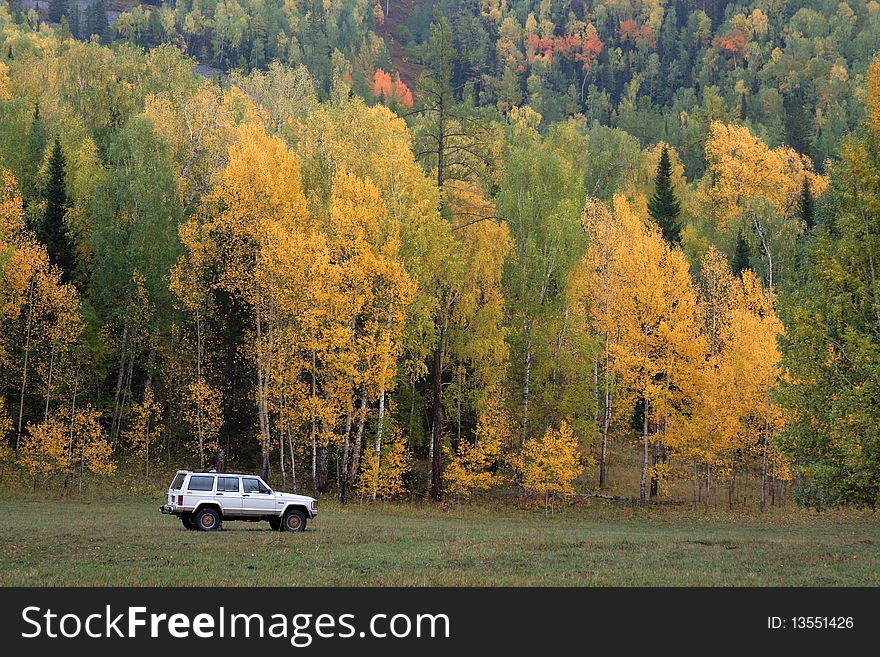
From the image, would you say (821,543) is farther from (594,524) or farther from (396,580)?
(396,580)

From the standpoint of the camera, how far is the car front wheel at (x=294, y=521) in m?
27.7

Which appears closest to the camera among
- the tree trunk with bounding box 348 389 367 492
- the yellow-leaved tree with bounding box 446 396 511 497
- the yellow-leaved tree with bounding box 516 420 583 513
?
the tree trunk with bounding box 348 389 367 492

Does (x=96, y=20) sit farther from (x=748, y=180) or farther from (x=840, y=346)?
(x=840, y=346)

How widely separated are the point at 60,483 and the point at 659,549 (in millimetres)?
31416

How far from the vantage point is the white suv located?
88.0ft

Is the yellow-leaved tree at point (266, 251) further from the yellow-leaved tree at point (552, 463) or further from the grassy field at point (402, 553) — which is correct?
the yellow-leaved tree at point (552, 463)

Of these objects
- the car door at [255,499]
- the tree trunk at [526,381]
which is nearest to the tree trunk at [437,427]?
the tree trunk at [526,381]

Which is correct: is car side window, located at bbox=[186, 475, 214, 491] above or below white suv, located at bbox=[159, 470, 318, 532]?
above

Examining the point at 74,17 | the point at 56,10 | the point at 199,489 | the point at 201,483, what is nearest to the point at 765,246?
the point at 201,483

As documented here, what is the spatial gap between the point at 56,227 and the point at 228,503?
26625 millimetres

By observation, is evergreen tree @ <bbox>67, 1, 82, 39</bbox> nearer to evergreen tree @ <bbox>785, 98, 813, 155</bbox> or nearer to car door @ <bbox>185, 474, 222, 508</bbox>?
evergreen tree @ <bbox>785, 98, 813, 155</bbox>

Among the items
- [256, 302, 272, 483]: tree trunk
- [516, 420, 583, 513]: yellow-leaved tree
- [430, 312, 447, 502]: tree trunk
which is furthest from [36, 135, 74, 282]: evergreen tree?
[516, 420, 583, 513]: yellow-leaved tree

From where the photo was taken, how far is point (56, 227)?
156 ft

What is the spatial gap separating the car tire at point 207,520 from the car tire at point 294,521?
6.70 feet
